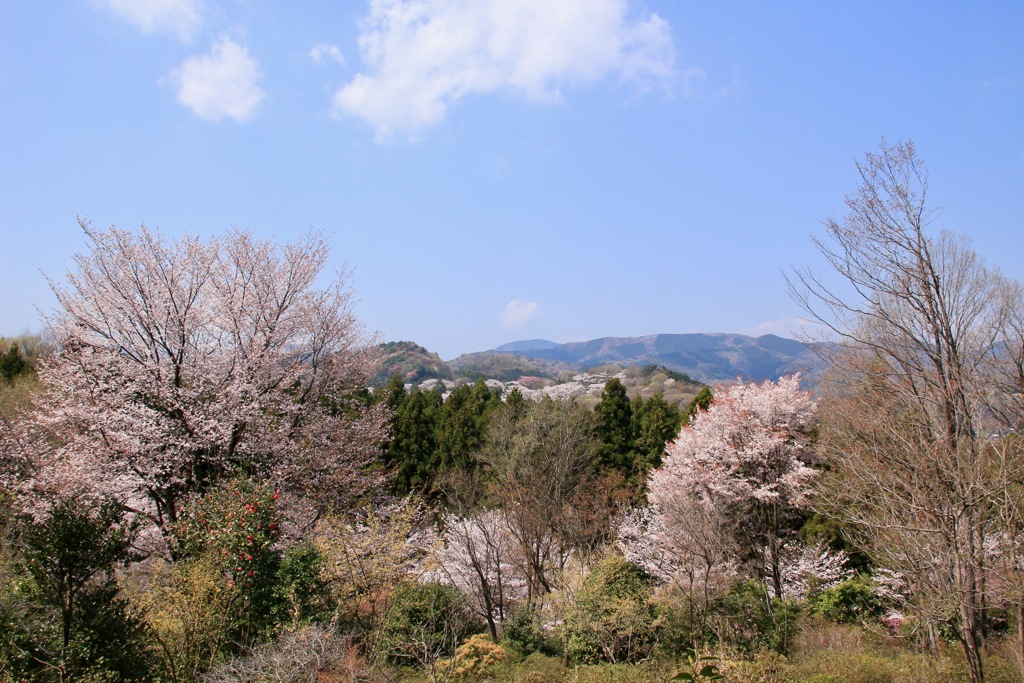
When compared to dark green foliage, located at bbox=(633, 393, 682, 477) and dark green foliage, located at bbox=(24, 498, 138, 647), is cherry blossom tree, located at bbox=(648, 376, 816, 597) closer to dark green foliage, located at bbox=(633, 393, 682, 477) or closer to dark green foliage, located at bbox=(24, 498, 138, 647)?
dark green foliage, located at bbox=(633, 393, 682, 477)

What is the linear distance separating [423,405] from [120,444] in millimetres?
13920

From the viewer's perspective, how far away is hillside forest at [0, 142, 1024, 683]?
5883 millimetres

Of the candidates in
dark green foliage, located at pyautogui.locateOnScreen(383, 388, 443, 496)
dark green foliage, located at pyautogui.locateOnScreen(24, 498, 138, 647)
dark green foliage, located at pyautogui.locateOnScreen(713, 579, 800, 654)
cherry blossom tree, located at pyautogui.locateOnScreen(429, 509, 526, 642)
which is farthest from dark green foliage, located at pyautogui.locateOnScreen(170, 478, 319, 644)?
dark green foliage, located at pyautogui.locateOnScreen(383, 388, 443, 496)

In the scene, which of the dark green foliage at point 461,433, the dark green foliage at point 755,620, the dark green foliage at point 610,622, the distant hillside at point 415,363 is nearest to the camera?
the dark green foliage at point 610,622

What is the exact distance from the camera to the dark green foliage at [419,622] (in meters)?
8.48

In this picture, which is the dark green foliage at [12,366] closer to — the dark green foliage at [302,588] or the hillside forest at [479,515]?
the hillside forest at [479,515]

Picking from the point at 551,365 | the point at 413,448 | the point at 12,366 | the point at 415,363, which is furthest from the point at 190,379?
the point at 551,365

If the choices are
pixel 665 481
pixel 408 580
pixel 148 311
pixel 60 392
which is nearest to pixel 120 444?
pixel 60 392

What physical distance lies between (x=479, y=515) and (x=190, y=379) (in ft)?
20.9

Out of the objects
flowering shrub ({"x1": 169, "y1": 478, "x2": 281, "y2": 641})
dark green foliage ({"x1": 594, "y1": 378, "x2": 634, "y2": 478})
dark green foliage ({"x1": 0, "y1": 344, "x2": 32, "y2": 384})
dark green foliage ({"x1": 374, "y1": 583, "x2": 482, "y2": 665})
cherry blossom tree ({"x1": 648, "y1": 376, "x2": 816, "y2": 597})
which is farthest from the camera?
dark green foliage ({"x1": 0, "y1": 344, "x2": 32, "y2": 384})

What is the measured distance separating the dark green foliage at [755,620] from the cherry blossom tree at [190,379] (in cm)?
803

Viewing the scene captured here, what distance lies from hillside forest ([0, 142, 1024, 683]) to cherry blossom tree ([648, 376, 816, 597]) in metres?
0.08

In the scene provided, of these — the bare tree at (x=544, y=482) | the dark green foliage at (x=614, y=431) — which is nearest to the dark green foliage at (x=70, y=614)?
the bare tree at (x=544, y=482)

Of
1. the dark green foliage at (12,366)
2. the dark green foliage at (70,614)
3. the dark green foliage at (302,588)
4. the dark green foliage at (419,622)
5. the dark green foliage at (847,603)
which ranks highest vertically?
the dark green foliage at (12,366)
